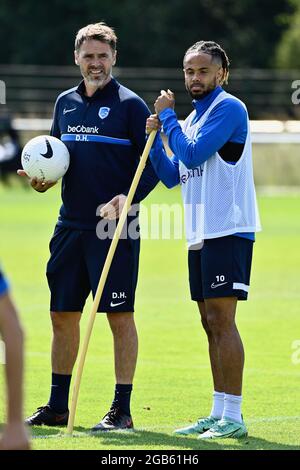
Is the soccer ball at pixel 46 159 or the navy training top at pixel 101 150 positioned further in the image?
the navy training top at pixel 101 150

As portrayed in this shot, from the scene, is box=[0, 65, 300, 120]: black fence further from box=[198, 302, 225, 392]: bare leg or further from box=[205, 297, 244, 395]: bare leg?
box=[205, 297, 244, 395]: bare leg

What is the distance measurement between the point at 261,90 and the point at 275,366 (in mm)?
37430

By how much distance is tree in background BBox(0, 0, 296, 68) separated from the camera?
60.8m

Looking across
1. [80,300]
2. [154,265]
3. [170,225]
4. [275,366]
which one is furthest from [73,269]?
[170,225]

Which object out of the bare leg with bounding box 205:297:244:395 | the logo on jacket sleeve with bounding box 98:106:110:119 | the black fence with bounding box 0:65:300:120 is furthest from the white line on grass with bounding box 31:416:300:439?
the black fence with bounding box 0:65:300:120

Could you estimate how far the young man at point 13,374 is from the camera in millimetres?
4236

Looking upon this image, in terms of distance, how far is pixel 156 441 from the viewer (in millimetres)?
7426

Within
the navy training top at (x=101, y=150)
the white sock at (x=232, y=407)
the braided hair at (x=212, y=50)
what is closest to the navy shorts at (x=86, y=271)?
A: the navy training top at (x=101, y=150)

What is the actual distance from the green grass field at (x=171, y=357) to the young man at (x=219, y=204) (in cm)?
46

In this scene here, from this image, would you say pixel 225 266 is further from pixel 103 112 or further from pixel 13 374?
pixel 13 374

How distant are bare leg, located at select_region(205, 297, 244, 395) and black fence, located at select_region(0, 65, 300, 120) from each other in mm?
38221

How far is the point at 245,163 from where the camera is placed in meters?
7.72

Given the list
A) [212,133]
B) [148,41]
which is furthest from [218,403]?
[148,41]

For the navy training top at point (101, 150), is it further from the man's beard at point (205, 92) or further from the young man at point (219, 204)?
the man's beard at point (205, 92)
